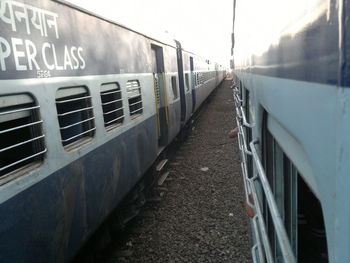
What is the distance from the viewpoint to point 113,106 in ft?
13.8

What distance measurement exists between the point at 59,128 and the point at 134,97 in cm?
230

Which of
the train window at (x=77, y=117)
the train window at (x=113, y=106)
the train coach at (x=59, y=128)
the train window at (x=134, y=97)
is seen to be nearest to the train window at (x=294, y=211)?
the train coach at (x=59, y=128)

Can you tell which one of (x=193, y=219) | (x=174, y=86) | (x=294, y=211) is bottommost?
(x=193, y=219)

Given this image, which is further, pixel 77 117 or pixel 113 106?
pixel 113 106

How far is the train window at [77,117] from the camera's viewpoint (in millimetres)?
3094

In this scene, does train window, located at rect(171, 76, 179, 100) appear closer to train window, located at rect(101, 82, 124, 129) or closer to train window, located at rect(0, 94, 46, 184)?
train window, located at rect(101, 82, 124, 129)

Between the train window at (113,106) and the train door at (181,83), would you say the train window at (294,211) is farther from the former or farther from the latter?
the train door at (181,83)

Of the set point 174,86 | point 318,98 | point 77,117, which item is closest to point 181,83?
point 174,86

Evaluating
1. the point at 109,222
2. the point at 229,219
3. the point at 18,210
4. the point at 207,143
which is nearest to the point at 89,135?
the point at 18,210

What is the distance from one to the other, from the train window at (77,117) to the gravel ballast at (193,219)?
197cm

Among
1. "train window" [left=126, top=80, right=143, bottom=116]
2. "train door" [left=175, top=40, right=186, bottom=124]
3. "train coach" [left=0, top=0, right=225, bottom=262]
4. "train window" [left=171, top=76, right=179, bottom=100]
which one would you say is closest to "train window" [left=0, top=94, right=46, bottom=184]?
"train coach" [left=0, top=0, right=225, bottom=262]

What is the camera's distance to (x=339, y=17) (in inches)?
23.1

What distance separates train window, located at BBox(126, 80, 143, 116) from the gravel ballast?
1.74m

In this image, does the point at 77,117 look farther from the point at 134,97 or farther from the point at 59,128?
the point at 134,97
